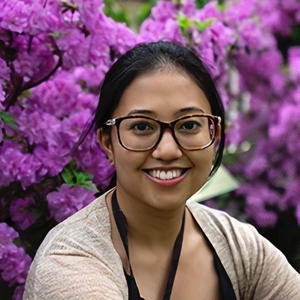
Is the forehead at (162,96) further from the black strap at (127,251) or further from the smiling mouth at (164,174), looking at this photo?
the black strap at (127,251)

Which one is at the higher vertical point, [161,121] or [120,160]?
[161,121]

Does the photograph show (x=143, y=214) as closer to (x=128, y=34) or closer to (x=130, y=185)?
(x=130, y=185)

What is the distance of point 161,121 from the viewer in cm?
151

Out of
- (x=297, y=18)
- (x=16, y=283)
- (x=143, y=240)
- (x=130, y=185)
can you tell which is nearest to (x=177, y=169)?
(x=130, y=185)

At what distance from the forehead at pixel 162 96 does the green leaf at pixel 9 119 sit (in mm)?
387

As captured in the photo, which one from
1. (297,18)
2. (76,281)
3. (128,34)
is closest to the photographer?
(76,281)

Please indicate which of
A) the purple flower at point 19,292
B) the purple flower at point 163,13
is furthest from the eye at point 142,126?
the purple flower at point 163,13

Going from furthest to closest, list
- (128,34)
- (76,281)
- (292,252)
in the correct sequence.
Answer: (292,252) → (128,34) → (76,281)

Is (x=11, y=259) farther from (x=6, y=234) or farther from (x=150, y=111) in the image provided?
(x=150, y=111)

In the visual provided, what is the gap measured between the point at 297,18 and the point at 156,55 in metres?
1.97

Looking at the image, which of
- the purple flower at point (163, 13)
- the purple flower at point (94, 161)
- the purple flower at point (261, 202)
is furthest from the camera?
the purple flower at point (261, 202)

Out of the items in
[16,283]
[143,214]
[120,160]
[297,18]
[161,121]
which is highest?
[297,18]

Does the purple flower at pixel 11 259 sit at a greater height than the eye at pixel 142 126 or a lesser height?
lesser

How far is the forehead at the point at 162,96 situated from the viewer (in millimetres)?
1511
